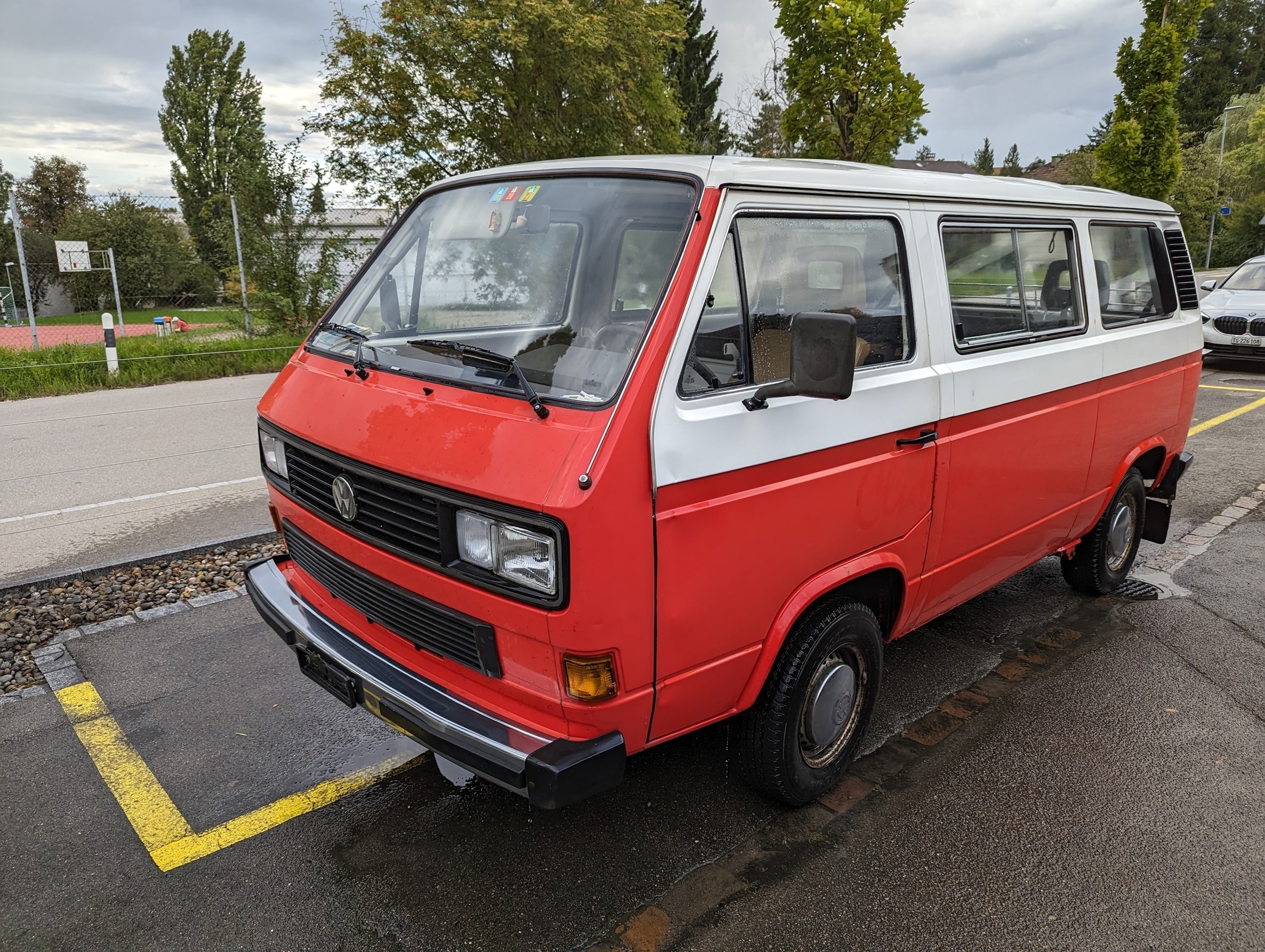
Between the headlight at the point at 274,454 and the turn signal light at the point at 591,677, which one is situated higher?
the headlight at the point at 274,454

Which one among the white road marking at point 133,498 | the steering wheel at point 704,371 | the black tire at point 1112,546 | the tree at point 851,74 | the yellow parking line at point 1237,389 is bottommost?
the white road marking at point 133,498

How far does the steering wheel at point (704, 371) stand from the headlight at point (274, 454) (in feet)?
5.37

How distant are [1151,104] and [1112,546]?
14665 millimetres

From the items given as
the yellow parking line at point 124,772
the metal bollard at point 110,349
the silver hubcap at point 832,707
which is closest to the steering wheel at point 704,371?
the silver hubcap at point 832,707

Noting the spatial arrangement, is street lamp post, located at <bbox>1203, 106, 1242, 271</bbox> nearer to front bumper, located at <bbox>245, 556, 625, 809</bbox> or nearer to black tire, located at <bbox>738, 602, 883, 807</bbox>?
black tire, located at <bbox>738, 602, 883, 807</bbox>

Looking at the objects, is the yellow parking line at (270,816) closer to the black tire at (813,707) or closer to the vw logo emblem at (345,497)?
the vw logo emblem at (345,497)

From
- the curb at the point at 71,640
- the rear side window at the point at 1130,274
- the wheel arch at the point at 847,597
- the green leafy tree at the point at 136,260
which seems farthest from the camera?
the green leafy tree at the point at 136,260

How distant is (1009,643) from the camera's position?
14.5 ft

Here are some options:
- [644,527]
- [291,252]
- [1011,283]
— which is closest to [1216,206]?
[291,252]

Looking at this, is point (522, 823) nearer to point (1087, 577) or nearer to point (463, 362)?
point (463, 362)

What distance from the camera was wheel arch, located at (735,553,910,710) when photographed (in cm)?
269

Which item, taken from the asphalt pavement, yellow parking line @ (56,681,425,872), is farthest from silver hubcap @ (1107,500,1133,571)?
the asphalt pavement

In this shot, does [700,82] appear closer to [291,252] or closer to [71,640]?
[291,252]

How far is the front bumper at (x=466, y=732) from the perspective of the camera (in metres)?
2.21
